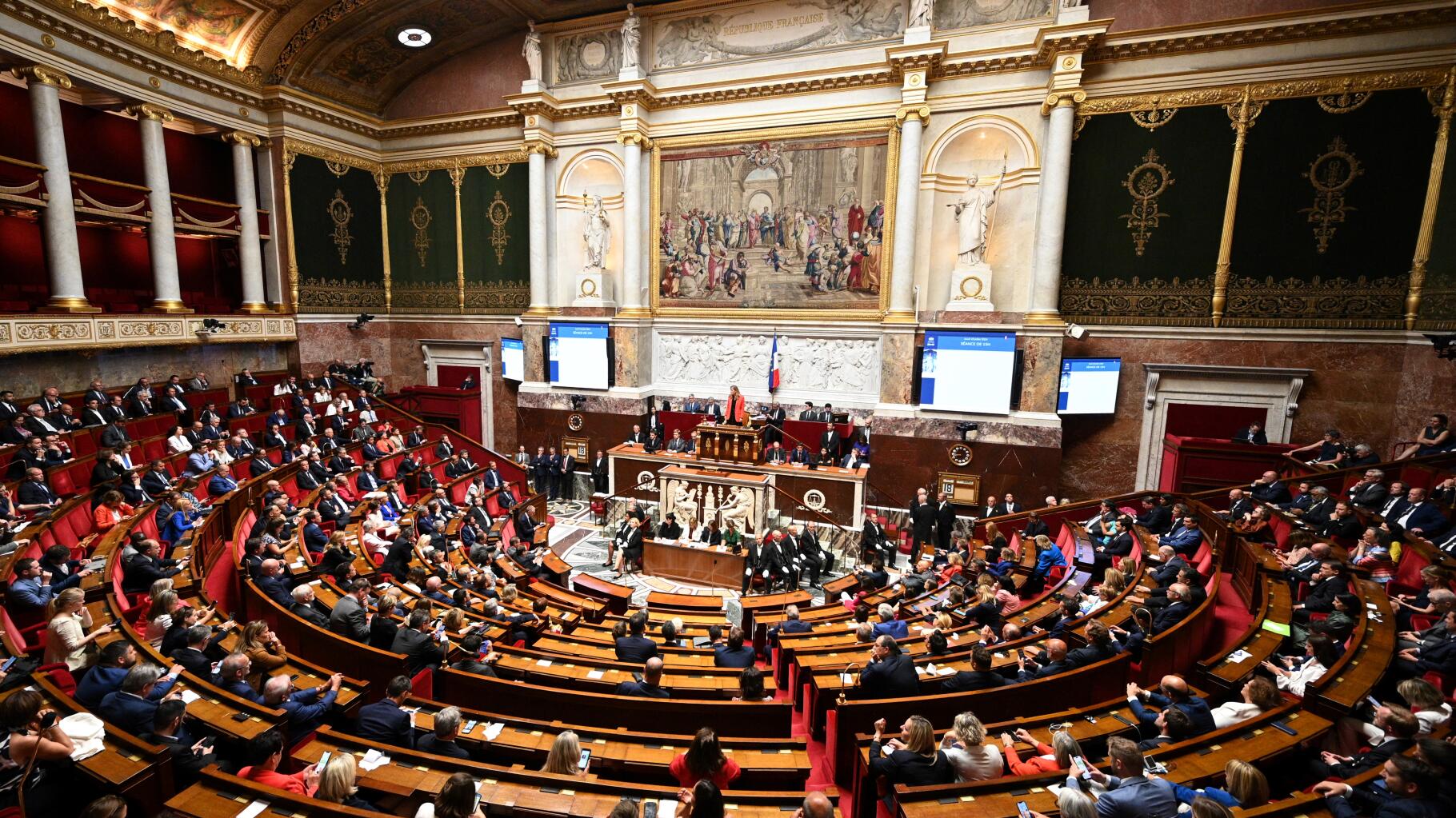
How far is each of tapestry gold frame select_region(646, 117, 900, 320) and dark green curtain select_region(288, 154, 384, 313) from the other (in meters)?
9.64

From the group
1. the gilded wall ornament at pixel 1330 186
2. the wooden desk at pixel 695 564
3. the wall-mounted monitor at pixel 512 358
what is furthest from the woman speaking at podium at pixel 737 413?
the gilded wall ornament at pixel 1330 186

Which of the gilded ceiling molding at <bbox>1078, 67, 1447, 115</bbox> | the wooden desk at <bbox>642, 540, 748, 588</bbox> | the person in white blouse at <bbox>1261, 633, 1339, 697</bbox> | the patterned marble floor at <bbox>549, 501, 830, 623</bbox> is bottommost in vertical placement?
the patterned marble floor at <bbox>549, 501, 830, 623</bbox>

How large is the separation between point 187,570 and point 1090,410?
54.0ft

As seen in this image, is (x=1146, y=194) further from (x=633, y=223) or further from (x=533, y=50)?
(x=533, y=50)

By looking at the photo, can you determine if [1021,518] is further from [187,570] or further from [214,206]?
[214,206]

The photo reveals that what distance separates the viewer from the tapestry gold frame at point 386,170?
58.0 ft

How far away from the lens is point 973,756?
4.21m

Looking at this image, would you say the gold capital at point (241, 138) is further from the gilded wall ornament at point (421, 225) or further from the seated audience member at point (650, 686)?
the seated audience member at point (650, 686)

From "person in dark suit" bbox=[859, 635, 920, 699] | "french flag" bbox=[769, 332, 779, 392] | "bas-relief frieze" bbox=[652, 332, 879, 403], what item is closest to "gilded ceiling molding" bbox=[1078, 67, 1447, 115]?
"bas-relief frieze" bbox=[652, 332, 879, 403]

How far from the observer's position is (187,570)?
7023mm

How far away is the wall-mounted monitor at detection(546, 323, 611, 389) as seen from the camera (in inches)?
705

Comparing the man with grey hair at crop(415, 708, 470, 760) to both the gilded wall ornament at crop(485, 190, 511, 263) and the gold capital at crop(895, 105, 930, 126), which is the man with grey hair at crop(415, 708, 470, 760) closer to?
the gold capital at crop(895, 105, 930, 126)

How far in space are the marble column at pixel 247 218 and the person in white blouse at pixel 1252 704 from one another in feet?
70.9

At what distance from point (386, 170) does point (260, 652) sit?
19542 mm
